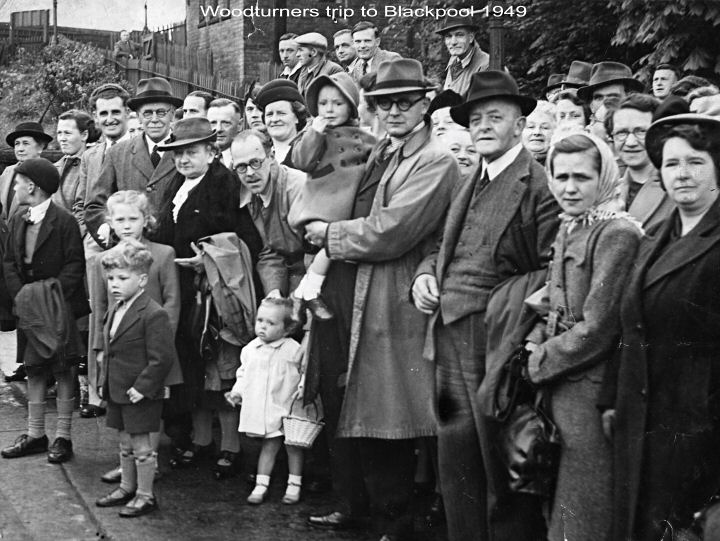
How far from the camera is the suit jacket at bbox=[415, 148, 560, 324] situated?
13.5 ft

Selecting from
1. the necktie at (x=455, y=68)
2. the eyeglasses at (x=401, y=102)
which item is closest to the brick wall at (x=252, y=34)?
the necktie at (x=455, y=68)

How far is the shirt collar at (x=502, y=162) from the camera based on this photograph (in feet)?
14.2

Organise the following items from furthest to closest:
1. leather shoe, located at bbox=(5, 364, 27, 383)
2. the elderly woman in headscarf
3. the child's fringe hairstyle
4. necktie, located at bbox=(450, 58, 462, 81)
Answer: necktie, located at bbox=(450, 58, 462, 81), leather shoe, located at bbox=(5, 364, 27, 383), the child's fringe hairstyle, the elderly woman in headscarf

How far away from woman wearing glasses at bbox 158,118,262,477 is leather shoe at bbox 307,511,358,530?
1040mm

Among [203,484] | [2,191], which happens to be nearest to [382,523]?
[203,484]

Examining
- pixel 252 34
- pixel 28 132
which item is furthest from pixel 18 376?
pixel 252 34

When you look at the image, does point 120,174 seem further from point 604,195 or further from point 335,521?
point 604,195

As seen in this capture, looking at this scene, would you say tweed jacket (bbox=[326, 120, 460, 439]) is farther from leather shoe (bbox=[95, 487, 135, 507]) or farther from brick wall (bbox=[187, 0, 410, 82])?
brick wall (bbox=[187, 0, 410, 82])

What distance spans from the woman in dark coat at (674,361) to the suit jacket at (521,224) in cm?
59

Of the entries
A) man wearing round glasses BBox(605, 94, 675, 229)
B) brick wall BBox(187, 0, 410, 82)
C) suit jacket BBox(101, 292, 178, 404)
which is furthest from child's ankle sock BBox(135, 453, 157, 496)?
brick wall BBox(187, 0, 410, 82)

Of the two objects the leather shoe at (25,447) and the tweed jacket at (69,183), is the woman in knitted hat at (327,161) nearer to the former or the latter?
the leather shoe at (25,447)

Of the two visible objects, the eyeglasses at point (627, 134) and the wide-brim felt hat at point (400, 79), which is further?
the wide-brim felt hat at point (400, 79)

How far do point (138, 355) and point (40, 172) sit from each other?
199 centimetres

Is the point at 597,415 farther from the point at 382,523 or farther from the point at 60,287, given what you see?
the point at 60,287
